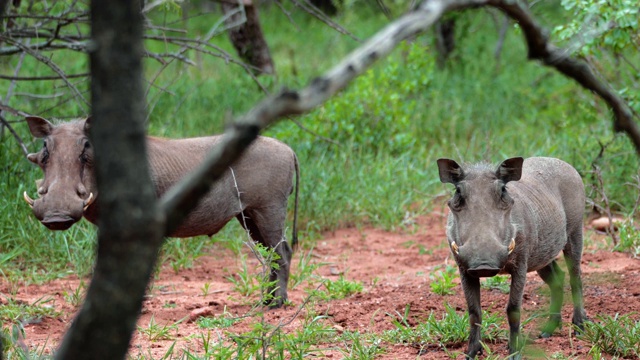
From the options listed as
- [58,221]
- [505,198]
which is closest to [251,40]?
[58,221]

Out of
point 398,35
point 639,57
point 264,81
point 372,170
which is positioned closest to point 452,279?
point 372,170

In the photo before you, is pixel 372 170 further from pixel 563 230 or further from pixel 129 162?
pixel 129 162

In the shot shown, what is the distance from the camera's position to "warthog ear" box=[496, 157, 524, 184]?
371 centimetres

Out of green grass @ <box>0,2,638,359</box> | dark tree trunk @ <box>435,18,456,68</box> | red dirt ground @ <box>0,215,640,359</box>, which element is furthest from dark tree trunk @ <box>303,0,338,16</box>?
red dirt ground @ <box>0,215,640,359</box>

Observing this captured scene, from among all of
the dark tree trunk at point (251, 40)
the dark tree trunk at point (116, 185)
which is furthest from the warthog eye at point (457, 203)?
the dark tree trunk at point (251, 40)

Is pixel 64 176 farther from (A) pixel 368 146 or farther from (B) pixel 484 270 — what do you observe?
(A) pixel 368 146

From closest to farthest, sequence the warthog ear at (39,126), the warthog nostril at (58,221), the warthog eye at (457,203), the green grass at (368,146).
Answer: the warthog eye at (457,203) < the warthog nostril at (58,221) < the warthog ear at (39,126) < the green grass at (368,146)

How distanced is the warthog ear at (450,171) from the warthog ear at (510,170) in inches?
6.5

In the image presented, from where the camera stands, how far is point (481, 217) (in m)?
3.52

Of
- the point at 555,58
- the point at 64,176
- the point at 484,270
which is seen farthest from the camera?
the point at 64,176

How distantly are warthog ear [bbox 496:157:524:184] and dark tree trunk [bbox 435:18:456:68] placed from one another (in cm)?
691

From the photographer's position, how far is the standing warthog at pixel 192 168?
4391 millimetres

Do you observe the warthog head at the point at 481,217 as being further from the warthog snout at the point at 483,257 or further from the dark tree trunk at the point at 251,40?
the dark tree trunk at the point at 251,40

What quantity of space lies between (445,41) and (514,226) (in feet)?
24.4
